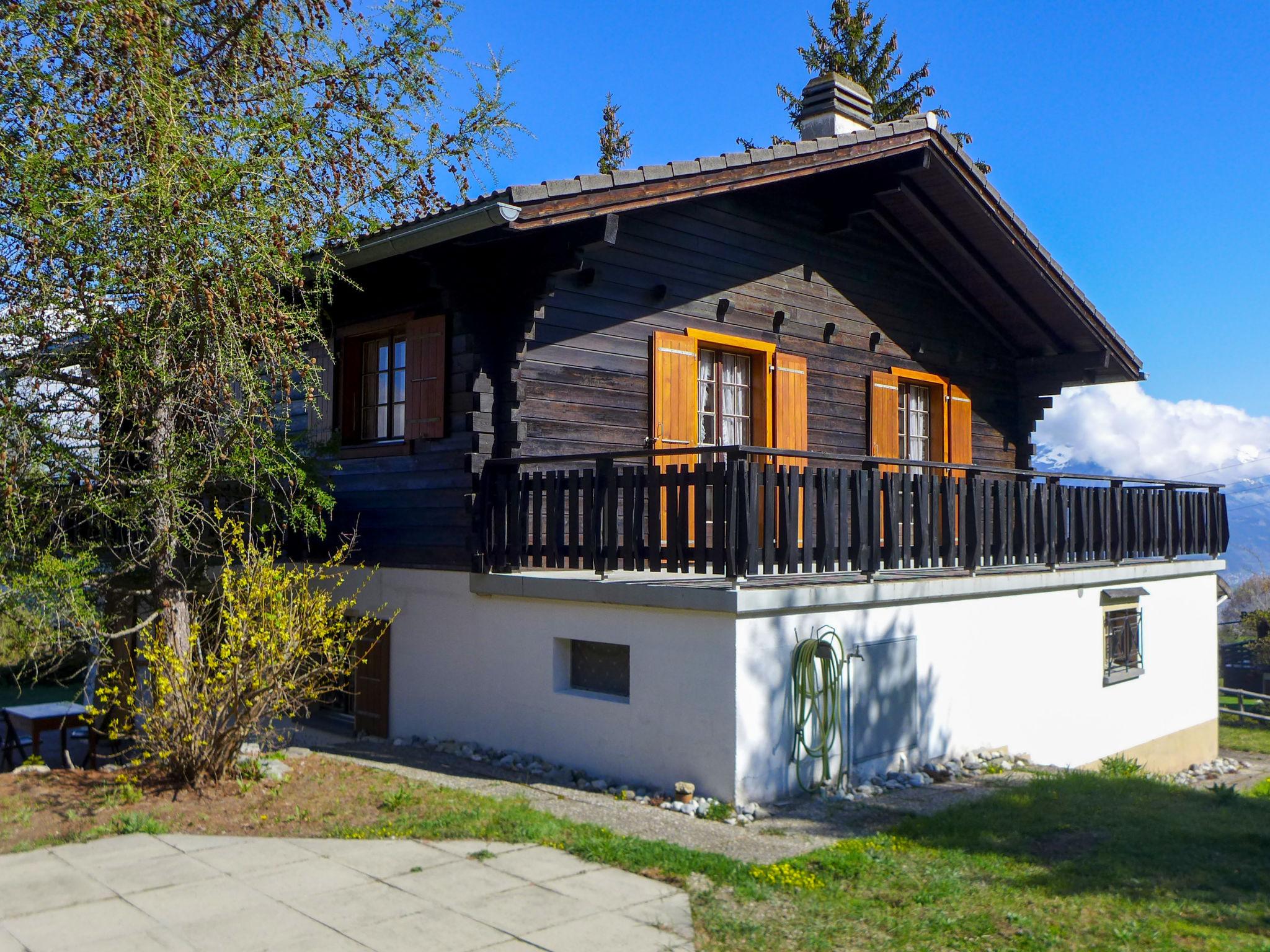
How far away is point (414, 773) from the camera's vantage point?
8.27 metres

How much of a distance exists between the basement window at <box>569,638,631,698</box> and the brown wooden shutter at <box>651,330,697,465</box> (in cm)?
233

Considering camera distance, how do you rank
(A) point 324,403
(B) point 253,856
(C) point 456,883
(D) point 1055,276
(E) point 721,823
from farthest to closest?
(D) point 1055,276 → (A) point 324,403 → (E) point 721,823 → (B) point 253,856 → (C) point 456,883

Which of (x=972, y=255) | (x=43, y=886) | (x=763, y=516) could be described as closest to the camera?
(x=43, y=886)

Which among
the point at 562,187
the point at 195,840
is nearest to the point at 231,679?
the point at 195,840

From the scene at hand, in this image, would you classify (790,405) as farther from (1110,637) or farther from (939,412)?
(1110,637)

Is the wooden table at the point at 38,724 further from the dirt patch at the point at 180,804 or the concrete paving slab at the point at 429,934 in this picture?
the concrete paving slab at the point at 429,934

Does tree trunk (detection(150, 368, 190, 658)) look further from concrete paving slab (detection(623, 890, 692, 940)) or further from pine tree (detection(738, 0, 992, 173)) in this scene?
pine tree (detection(738, 0, 992, 173))

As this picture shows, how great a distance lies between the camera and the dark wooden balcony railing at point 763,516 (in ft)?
25.1

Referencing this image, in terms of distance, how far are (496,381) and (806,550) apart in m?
3.05

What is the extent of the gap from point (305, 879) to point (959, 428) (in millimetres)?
10270

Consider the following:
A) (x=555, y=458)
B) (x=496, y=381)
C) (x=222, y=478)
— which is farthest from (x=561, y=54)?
(x=222, y=478)

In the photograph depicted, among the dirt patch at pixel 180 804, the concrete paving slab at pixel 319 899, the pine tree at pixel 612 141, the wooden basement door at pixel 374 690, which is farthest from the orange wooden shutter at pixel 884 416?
the pine tree at pixel 612 141

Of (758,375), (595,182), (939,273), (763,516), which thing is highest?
(939,273)

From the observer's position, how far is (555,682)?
28.2ft
